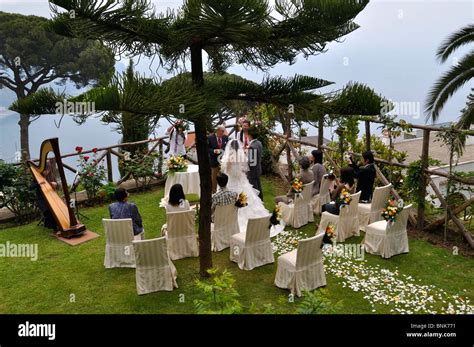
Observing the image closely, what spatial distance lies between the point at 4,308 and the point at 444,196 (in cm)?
609

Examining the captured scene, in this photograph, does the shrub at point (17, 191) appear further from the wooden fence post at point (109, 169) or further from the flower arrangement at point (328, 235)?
the flower arrangement at point (328, 235)

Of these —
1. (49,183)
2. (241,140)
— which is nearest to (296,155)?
(241,140)

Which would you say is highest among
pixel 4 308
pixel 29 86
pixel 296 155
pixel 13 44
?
pixel 13 44

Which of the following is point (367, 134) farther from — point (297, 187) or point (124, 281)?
point (124, 281)

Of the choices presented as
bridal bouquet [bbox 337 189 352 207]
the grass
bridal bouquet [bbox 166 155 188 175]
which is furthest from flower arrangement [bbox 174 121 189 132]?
bridal bouquet [bbox 337 189 352 207]

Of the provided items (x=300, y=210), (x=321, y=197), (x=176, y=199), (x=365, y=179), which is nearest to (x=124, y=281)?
(x=176, y=199)

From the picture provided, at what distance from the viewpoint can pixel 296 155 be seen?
29.9ft

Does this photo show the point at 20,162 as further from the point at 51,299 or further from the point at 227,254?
the point at 227,254

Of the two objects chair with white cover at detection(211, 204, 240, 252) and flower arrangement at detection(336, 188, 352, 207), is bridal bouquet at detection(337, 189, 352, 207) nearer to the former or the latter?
flower arrangement at detection(336, 188, 352, 207)

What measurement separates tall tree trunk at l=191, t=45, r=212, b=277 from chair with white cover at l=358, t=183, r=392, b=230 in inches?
110

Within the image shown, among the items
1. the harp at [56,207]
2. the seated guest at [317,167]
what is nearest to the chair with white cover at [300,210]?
the seated guest at [317,167]

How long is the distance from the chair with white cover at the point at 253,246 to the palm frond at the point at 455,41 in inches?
208

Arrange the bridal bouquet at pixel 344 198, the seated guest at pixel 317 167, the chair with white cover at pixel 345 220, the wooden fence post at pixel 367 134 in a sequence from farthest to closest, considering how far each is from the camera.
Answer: the wooden fence post at pixel 367 134, the seated guest at pixel 317 167, the chair with white cover at pixel 345 220, the bridal bouquet at pixel 344 198

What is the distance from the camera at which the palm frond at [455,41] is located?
320 inches
